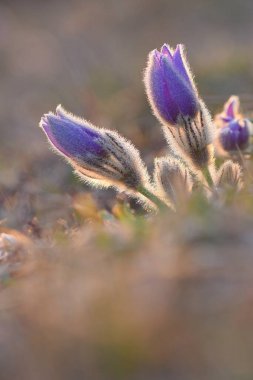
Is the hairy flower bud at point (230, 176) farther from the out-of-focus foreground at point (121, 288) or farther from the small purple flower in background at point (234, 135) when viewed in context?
the small purple flower in background at point (234, 135)

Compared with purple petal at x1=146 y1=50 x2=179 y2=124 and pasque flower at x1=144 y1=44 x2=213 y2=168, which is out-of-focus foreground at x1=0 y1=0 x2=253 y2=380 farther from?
purple petal at x1=146 y1=50 x2=179 y2=124

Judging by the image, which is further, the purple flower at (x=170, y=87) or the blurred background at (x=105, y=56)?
the blurred background at (x=105, y=56)

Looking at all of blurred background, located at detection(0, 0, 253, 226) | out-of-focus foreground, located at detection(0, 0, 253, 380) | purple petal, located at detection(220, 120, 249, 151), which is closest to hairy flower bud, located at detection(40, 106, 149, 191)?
out-of-focus foreground, located at detection(0, 0, 253, 380)

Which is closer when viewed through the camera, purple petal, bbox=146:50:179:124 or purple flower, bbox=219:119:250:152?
purple petal, bbox=146:50:179:124

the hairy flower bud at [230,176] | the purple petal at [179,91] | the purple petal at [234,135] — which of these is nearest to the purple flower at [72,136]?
the purple petal at [179,91]

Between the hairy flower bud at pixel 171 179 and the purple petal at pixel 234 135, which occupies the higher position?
the purple petal at pixel 234 135

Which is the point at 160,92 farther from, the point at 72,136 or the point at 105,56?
the point at 105,56
